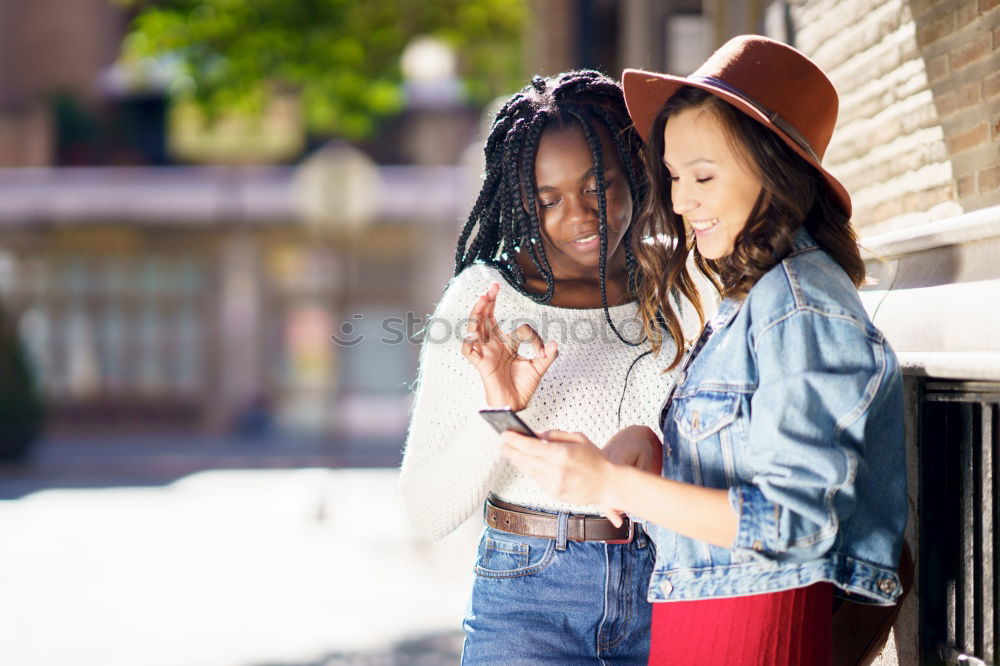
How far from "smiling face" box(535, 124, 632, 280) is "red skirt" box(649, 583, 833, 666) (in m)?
0.87

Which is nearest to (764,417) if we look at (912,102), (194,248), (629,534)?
(629,534)

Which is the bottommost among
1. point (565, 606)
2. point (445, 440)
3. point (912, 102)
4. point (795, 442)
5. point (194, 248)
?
point (565, 606)

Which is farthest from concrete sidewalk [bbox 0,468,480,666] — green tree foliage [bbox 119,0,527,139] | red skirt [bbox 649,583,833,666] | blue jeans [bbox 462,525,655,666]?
red skirt [bbox 649,583,833,666]

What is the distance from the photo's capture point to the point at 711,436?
1675 millimetres

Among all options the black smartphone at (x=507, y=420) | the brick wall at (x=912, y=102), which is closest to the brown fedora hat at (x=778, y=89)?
the black smartphone at (x=507, y=420)

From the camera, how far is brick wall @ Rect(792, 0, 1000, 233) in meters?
2.58

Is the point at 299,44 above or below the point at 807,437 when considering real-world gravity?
above

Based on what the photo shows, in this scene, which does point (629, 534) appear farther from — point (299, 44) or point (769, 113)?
point (299, 44)

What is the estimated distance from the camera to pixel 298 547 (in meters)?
9.27

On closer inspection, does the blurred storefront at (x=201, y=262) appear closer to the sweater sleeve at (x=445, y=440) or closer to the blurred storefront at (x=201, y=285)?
the blurred storefront at (x=201, y=285)

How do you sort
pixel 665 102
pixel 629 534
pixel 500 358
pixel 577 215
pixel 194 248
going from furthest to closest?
pixel 194 248 → pixel 577 215 → pixel 629 534 → pixel 500 358 → pixel 665 102

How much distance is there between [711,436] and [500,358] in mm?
532

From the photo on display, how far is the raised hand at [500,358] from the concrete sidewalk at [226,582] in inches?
157

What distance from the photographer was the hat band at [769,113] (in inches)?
66.4
